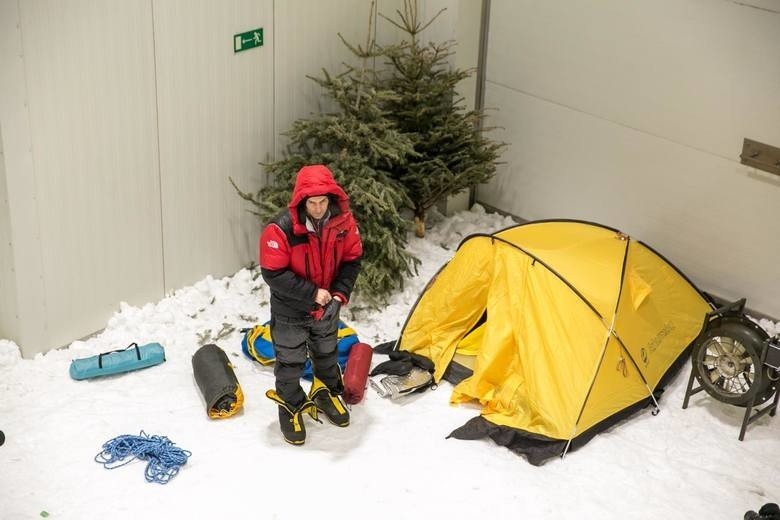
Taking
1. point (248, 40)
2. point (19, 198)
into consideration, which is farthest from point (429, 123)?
point (19, 198)

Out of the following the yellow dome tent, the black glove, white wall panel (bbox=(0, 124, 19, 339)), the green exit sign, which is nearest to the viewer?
the black glove

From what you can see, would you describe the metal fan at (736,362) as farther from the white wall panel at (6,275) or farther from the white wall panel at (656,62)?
the white wall panel at (6,275)

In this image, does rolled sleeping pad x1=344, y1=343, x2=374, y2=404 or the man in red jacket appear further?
rolled sleeping pad x1=344, y1=343, x2=374, y2=404

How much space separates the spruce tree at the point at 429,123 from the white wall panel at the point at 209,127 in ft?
3.24

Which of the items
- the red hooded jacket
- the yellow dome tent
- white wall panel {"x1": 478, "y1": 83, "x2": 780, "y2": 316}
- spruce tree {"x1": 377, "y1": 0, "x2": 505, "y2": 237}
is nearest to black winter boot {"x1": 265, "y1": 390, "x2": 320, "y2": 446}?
the red hooded jacket

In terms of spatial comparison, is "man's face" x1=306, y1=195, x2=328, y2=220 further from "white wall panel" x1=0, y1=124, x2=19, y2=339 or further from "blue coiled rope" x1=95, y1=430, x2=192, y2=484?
"white wall panel" x1=0, y1=124, x2=19, y2=339

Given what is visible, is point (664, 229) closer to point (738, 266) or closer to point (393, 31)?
point (738, 266)

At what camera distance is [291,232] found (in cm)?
605

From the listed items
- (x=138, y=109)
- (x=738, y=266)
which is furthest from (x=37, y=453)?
(x=738, y=266)

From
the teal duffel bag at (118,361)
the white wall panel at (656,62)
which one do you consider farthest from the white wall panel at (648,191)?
the teal duffel bag at (118,361)

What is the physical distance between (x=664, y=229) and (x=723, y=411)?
157cm

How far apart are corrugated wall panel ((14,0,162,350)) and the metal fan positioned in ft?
12.1

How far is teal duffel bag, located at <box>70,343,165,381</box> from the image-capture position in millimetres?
6824

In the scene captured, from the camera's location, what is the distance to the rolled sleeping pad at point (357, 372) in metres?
6.82
